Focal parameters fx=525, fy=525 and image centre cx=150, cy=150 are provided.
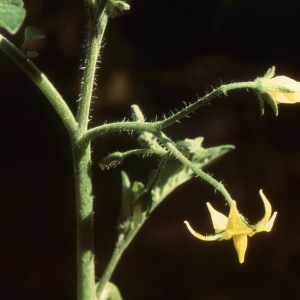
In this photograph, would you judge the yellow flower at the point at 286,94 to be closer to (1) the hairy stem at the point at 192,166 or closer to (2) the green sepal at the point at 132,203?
(1) the hairy stem at the point at 192,166

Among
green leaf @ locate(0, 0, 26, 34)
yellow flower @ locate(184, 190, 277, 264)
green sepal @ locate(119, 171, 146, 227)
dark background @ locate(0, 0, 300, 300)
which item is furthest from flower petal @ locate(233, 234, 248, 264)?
dark background @ locate(0, 0, 300, 300)

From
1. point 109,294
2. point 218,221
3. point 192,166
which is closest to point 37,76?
point 192,166

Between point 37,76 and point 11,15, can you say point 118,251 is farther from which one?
point 11,15

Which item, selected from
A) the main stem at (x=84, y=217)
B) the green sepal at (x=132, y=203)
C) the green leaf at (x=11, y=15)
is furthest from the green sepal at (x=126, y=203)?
the green leaf at (x=11, y=15)

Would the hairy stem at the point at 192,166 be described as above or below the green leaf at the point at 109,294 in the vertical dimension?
above

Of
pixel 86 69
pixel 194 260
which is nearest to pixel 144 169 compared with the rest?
pixel 194 260

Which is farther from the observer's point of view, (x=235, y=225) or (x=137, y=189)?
(x=137, y=189)
